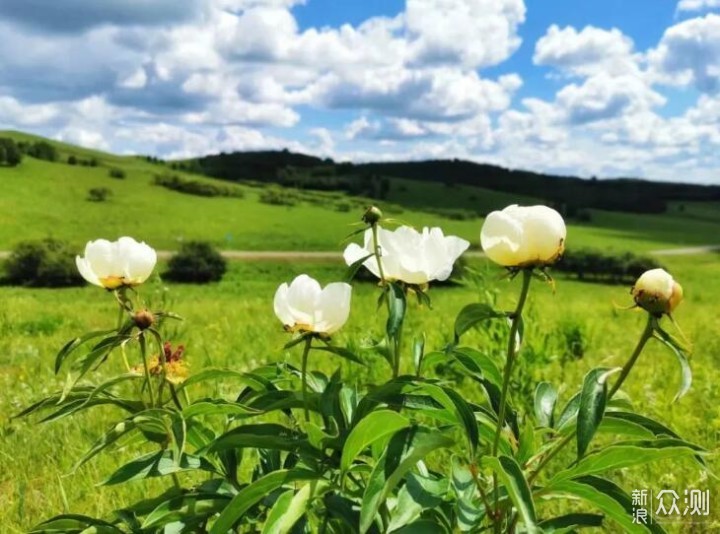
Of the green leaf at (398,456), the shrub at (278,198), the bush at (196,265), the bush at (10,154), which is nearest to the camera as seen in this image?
the green leaf at (398,456)

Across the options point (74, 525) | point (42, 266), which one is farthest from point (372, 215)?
point (42, 266)

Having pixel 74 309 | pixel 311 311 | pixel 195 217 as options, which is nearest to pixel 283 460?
pixel 311 311

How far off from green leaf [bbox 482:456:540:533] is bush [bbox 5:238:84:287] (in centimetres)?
2653

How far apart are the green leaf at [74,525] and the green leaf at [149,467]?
5.2 inches

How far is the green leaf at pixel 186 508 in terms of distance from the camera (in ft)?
5.81

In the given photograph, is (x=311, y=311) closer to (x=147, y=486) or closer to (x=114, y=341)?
(x=114, y=341)

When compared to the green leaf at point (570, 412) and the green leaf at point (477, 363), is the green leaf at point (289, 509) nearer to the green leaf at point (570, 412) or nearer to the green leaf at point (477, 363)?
the green leaf at point (477, 363)

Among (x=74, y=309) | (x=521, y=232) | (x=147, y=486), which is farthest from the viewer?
(x=74, y=309)

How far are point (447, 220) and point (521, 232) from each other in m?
71.7

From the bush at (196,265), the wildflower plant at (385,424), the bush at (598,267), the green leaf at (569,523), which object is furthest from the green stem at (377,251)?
the bush at (598,267)

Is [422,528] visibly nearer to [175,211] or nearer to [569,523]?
[569,523]

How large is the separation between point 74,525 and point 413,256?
1153mm

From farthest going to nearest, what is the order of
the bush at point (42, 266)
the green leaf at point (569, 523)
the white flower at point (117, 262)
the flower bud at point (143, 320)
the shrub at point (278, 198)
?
the shrub at point (278, 198) → the bush at point (42, 266) → the white flower at point (117, 262) → the green leaf at point (569, 523) → the flower bud at point (143, 320)

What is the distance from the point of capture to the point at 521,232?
1.57m
